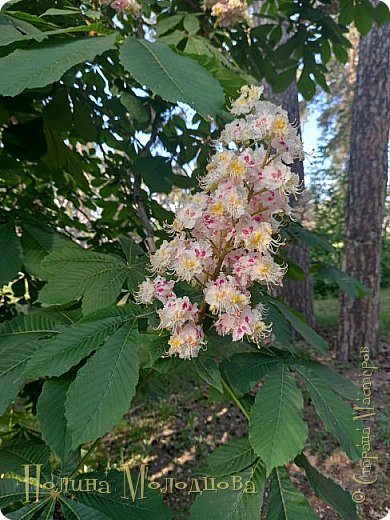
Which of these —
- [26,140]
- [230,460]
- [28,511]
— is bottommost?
[28,511]

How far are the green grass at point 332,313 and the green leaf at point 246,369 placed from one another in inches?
210

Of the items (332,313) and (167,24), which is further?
(332,313)

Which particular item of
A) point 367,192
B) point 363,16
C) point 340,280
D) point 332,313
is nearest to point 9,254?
point 340,280

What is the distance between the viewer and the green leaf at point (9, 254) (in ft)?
A: 4.29

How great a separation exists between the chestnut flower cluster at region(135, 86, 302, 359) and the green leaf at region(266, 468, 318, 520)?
0.89ft

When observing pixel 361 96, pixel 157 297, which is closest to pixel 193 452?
pixel 157 297

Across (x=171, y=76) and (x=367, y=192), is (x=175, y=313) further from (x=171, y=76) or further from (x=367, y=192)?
(x=367, y=192)

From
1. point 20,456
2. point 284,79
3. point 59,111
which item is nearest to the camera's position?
point 20,456

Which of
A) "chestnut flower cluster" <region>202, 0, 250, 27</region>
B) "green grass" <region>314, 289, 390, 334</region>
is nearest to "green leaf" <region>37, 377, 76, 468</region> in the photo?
"chestnut flower cluster" <region>202, 0, 250, 27</region>

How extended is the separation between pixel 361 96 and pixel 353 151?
0.55 meters

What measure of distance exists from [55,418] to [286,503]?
446 millimetres

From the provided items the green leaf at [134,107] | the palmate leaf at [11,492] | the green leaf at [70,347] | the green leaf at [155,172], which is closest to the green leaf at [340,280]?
the green leaf at [155,172]

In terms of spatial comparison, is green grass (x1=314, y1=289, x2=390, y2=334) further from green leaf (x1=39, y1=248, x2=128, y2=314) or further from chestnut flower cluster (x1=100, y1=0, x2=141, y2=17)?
green leaf (x1=39, y1=248, x2=128, y2=314)

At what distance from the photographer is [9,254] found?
1.35m
